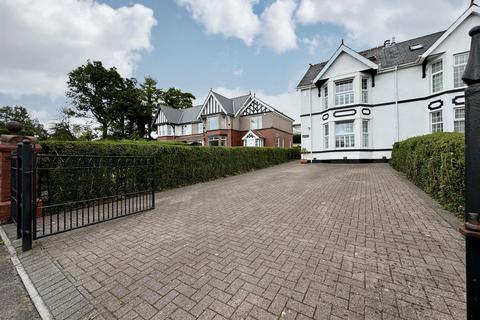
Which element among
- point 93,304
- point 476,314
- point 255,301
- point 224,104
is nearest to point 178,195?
point 93,304

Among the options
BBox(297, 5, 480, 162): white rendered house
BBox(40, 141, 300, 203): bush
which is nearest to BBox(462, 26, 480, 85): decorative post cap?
BBox(40, 141, 300, 203): bush

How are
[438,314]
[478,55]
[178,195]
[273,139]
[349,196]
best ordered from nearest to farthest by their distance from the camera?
[478,55], [438,314], [349,196], [178,195], [273,139]

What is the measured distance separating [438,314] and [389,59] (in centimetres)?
2083

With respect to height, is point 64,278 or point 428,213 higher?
point 428,213

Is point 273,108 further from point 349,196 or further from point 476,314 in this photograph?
point 476,314

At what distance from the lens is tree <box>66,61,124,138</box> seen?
3728 cm

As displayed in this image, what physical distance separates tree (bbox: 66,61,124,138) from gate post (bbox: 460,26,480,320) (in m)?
44.0

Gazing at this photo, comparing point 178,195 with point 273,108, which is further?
point 273,108

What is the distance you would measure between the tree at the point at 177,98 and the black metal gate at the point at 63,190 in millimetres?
41570

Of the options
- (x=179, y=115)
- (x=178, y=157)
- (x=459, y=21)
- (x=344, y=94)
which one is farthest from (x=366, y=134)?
(x=179, y=115)

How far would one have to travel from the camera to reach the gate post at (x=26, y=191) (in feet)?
12.0

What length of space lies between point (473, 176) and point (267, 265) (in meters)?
2.52

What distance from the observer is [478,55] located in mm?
1184

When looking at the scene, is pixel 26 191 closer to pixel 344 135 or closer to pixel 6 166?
pixel 6 166
